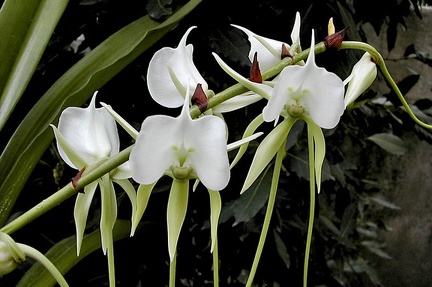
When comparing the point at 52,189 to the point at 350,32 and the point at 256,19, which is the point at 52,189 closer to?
the point at 256,19

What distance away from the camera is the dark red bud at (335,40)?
1.14ft

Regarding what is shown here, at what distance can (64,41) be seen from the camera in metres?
0.88

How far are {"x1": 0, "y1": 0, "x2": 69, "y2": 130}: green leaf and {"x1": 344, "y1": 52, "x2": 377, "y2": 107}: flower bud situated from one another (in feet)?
1.19

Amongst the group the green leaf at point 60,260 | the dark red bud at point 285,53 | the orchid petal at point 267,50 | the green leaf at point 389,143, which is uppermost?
the dark red bud at point 285,53

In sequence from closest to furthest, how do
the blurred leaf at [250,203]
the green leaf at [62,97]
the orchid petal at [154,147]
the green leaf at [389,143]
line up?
the orchid petal at [154,147] < the green leaf at [62,97] < the blurred leaf at [250,203] < the green leaf at [389,143]

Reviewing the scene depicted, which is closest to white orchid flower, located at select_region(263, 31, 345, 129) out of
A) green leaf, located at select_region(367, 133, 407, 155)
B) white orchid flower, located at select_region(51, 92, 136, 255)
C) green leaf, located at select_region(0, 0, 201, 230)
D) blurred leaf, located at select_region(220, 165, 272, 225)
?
white orchid flower, located at select_region(51, 92, 136, 255)

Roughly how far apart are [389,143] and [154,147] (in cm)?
89

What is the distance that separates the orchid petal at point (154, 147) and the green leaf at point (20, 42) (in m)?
0.31

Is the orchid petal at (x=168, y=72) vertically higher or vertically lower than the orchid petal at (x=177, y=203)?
higher

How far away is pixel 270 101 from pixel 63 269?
383 millimetres

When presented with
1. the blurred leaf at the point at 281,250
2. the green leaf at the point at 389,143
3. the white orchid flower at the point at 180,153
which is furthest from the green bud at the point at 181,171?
the green leaf at the point at 389,143

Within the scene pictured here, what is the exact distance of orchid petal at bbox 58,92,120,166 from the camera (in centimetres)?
38

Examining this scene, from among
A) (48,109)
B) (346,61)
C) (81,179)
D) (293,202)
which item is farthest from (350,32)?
(81,179)

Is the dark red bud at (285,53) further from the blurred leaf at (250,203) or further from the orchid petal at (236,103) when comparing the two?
the blurred leaf at (250,203)
